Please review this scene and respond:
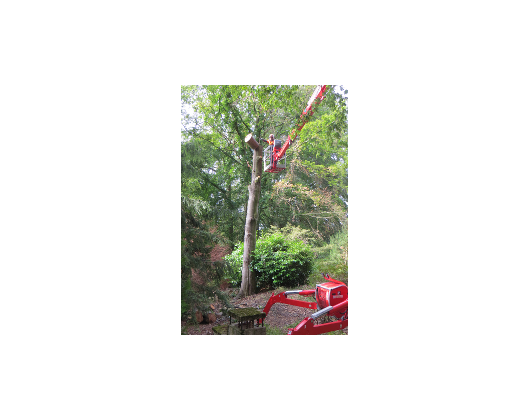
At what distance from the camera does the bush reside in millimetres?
5406

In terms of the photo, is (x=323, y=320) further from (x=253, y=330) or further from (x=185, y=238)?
(x=185, y=238)

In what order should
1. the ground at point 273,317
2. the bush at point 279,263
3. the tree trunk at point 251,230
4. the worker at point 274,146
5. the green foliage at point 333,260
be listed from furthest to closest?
the green foliage at point 333,260
the bush at point 279,263
the tree trunk at point 251,230
the worker at point 274,146
the ground at point 273,317

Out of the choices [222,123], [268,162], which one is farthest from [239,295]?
[222,123]

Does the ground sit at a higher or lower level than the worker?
lower

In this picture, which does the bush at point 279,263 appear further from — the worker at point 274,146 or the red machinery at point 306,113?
Result: the worker at point 274,146

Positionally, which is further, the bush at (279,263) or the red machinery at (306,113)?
the bush at (279,263)

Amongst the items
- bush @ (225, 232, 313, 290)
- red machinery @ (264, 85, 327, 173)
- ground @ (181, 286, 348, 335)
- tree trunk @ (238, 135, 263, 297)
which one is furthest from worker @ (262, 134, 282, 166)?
ground @ (181, 286, 348, 335)

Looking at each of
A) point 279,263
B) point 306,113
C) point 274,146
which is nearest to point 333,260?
point 279,263

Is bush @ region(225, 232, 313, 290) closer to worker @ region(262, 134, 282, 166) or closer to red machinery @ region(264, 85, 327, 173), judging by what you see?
red machinery @ region(264, 85, 327, 173)

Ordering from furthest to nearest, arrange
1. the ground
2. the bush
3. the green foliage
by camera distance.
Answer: the green foliage → the bush → the ground

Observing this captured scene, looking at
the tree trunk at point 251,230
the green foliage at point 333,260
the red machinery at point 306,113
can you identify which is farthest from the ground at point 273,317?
the red machinery at point 306,113

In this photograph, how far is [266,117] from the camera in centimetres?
741

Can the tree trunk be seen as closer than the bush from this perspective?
Yes

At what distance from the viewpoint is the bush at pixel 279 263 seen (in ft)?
17.7
